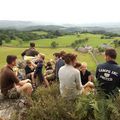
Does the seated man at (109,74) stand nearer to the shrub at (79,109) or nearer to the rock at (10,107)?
the shrub at (79,109)

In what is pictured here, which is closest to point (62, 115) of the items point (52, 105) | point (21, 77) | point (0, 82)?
point (52, 105)

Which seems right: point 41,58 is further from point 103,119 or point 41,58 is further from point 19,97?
point 103,119

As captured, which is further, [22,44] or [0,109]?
[22,44]

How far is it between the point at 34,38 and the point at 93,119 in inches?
2406

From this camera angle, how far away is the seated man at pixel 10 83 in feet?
21.6

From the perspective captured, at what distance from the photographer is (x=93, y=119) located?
4.45 meters

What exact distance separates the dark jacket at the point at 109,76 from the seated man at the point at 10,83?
2.05 metres

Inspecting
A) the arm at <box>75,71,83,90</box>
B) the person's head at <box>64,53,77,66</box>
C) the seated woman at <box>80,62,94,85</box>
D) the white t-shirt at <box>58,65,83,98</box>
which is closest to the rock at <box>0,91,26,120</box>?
the white t-shirt at <box>58,65,83,98</box>

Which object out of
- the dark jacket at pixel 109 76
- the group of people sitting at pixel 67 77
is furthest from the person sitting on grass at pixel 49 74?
the dark jacket at pixel 109 76

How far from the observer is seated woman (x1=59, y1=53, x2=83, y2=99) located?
5.59m

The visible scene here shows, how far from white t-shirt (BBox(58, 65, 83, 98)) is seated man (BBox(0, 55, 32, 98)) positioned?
4.06 ft

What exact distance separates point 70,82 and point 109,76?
0.88 metres

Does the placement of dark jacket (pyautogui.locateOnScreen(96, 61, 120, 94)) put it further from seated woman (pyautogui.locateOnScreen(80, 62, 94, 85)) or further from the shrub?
seated woman (pyautogui.locateOnScreen(80, 62, 94, 85))

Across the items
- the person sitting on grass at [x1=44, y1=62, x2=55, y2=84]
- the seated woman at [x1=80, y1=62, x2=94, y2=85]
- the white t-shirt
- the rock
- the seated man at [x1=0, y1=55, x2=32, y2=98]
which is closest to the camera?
the white t-shirt
